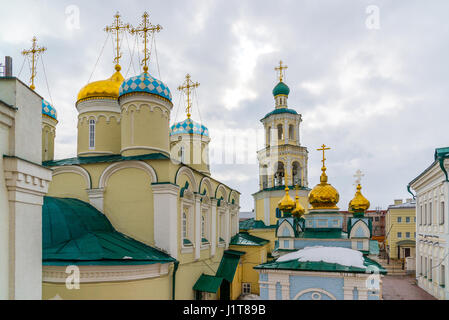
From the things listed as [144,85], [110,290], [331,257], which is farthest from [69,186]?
[331,257]

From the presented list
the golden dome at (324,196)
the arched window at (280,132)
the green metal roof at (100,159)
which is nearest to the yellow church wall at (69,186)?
the green metal roof at (100,159)

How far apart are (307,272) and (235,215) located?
12.8 meters

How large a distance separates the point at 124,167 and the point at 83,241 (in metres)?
3.06

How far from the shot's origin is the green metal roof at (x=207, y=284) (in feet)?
43.0

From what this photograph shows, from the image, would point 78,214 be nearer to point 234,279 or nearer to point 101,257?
point 101,257

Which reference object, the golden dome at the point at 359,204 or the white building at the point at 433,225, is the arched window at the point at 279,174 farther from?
the golden dome at the point at 359,204

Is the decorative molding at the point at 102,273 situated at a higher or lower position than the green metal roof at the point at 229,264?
higher

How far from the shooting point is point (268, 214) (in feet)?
77.9

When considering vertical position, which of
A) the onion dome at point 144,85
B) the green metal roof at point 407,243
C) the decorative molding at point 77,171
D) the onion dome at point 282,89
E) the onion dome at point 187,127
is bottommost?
the green metal roof at point 407,243

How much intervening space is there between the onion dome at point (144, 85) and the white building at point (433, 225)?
11.0 m

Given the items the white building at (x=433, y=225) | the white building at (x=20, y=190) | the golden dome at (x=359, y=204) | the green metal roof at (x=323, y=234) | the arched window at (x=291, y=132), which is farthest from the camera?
the arched window at (x=291, y=132)
